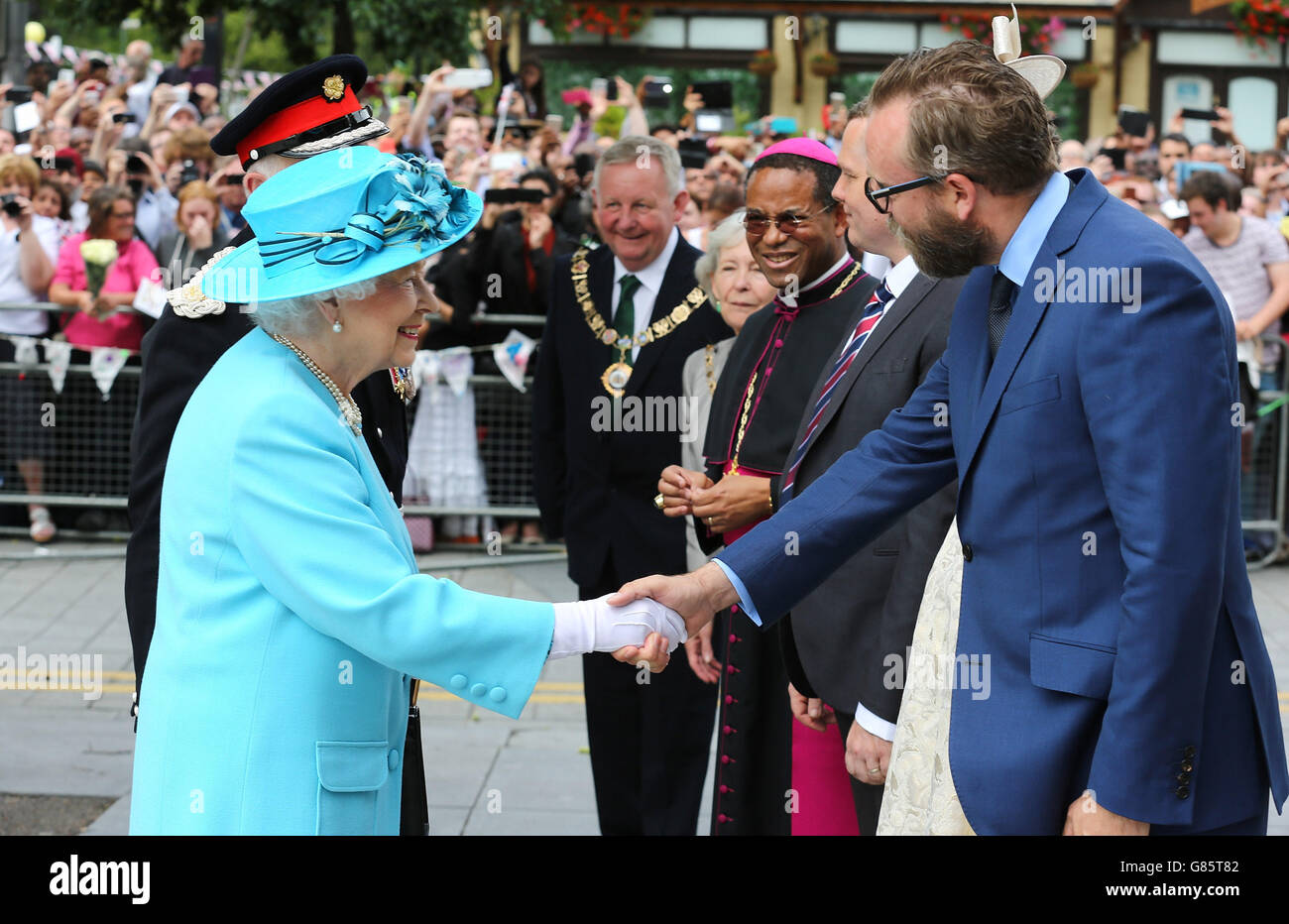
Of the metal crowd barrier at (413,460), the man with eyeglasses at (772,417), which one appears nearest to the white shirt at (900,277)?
the man with eyeglasses at (772,417)

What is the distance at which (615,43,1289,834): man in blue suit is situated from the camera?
2.35 metres

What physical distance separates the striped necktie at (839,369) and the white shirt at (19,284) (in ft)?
22.9

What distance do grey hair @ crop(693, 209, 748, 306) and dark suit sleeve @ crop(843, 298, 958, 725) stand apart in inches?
64.1

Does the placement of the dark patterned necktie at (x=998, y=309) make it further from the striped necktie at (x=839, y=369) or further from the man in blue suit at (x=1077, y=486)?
the striped necktie at (x=839, y=369)

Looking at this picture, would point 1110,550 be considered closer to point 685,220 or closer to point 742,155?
point 685,220

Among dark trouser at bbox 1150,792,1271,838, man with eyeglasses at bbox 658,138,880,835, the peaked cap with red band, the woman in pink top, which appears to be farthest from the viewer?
the woman in pink top

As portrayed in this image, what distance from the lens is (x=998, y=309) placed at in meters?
2.77

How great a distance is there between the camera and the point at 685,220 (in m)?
9.66

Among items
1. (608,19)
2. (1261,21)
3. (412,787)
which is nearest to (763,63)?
(608,19)

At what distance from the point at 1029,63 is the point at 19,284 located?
26.6 ft

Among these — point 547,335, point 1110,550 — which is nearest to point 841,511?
point 1110,550

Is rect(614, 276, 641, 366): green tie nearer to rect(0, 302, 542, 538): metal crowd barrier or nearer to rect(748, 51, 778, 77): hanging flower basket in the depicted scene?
rect(0, 302, 542, 538): metal crowd barrier

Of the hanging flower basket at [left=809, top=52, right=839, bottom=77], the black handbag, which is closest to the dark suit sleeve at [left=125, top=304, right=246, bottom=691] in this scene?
the black handbag

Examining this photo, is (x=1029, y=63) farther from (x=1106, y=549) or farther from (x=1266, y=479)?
(x=1266, y=479)
